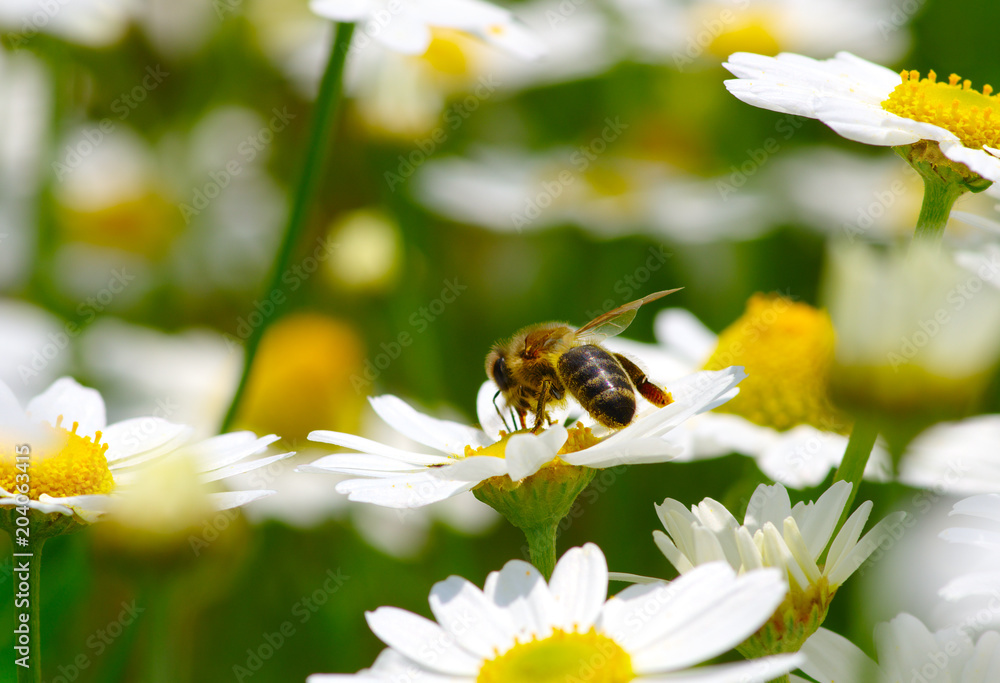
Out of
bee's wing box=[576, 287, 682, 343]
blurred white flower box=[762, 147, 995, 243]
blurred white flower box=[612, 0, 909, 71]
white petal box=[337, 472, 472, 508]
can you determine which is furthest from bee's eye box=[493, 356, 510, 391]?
blurred white flower box=[612, 0, 909, 71]

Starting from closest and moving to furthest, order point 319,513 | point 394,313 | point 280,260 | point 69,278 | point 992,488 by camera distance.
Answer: point 992,488 → point 280,260 → point 319,513 → point 394,313 → point 69,278

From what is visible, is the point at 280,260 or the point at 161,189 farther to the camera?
the point at 161,189

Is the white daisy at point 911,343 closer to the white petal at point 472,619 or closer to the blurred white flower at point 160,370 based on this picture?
the white petal at point 472,619

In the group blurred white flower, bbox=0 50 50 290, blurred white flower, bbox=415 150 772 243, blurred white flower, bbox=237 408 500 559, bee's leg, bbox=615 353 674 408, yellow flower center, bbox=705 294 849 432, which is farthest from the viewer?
blurred white flower, bbox=415 150 772 243

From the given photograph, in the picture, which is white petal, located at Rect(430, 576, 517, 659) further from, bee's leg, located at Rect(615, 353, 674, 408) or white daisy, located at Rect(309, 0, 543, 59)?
white daisy, located at Rect(309, 0, 543, 59)

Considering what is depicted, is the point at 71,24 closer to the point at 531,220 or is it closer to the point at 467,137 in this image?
the point at 531,220

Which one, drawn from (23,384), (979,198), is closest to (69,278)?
(23,384)
